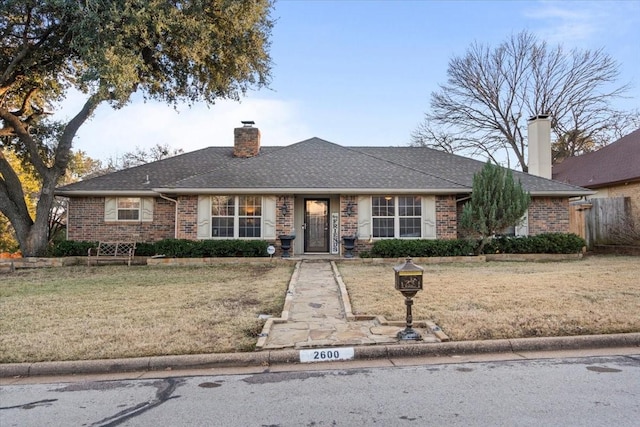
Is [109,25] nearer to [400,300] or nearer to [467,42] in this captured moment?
[400,300]

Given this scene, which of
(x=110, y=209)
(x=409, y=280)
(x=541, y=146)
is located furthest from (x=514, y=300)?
(x=110, y=209)

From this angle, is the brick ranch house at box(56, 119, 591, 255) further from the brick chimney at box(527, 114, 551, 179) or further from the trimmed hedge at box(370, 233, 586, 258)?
the brick chimney at box(527, 114, 551, 179)

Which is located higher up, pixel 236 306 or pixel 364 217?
pixel 364 217

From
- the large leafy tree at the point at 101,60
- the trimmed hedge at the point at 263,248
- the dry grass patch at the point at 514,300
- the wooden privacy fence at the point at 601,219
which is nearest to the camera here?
the dry grass patch at the point at 514,300

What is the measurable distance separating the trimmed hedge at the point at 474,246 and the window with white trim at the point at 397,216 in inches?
31.6

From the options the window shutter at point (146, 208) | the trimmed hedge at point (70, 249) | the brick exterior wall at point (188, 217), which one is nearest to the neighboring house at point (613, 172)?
the brick exterior wall at point (188, 217)

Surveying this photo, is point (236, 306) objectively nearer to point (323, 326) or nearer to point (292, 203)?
point (323, 326)

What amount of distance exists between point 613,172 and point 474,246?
918 cm

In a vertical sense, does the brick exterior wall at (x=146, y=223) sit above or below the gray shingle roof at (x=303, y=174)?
below

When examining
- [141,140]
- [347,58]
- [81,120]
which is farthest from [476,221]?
[141,140]

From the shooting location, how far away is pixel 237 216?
14938mm

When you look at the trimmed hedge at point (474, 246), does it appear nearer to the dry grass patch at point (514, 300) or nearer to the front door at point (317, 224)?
the front door at point (317, 224)

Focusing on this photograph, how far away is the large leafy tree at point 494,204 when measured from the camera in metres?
13.3

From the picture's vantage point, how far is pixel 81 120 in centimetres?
1524
